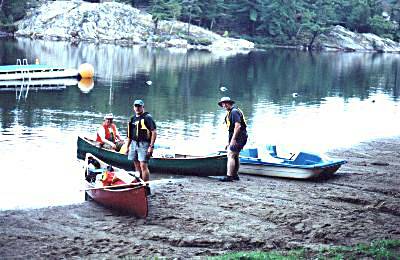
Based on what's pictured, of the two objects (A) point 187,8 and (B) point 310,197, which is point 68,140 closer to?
(B) point 310,197

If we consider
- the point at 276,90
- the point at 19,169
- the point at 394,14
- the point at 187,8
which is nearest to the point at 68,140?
the point at 19,169

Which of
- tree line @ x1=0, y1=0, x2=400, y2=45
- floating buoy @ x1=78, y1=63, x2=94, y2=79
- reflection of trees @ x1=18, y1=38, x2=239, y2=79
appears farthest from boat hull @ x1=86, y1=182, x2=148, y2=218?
tree line @ x1=0, y1=0, x2=400, y2=45

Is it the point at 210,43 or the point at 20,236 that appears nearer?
the point at 20,236

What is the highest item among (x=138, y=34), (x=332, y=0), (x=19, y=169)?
(x=332, y=0)

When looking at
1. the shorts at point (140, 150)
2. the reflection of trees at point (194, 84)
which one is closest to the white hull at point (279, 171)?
the shorts at point (140, 150)

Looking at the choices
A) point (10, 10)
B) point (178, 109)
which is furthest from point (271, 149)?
Answer: point (10, 10)

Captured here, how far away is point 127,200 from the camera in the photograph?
14.6 m

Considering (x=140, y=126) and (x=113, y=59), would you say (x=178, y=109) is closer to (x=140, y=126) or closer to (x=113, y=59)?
(x=140, y=126)

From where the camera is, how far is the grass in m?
10.8

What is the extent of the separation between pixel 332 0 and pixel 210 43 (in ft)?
121

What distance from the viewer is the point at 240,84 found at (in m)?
54.2

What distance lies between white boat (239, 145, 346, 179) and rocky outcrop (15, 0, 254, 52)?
84634 mm

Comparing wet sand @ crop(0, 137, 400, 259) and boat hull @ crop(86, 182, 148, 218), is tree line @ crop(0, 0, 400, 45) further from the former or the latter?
boat hull @ crop(86, 182, 148, 218)

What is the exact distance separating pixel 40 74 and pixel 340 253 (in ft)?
135
